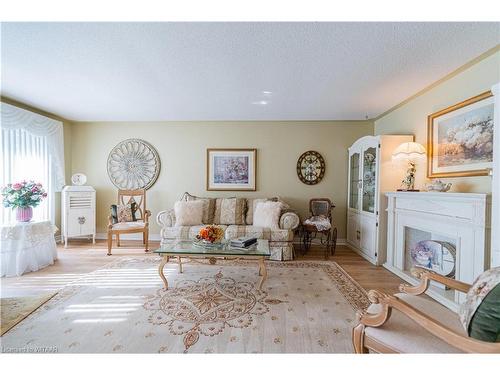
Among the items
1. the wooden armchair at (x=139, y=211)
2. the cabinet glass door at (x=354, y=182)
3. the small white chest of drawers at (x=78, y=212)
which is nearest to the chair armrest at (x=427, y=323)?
the cabinet glass door at (x=354, y=182)

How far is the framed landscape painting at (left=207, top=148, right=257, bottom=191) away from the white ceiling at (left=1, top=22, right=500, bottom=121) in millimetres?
1059

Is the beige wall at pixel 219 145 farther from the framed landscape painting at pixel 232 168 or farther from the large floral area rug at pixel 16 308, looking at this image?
the large floral area rug at pixel 16 308

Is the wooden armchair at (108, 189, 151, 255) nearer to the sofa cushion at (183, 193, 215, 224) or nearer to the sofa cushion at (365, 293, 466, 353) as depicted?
the sofa cushion at (183, 193, 215, 224)

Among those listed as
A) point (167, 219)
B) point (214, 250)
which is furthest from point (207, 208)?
point (214, 250)

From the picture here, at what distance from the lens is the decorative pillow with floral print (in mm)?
1062

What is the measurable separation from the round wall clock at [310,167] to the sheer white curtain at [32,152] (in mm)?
4565

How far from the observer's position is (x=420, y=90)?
290 centimetres

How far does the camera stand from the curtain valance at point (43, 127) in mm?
Answer: 3211

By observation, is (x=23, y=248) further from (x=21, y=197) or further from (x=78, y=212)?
(x=78, y=212)

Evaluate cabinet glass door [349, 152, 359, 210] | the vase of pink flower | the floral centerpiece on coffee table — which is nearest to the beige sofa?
the floral centerpiece on coffee table

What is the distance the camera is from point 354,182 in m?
4.09

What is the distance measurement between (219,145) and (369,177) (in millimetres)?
2791
